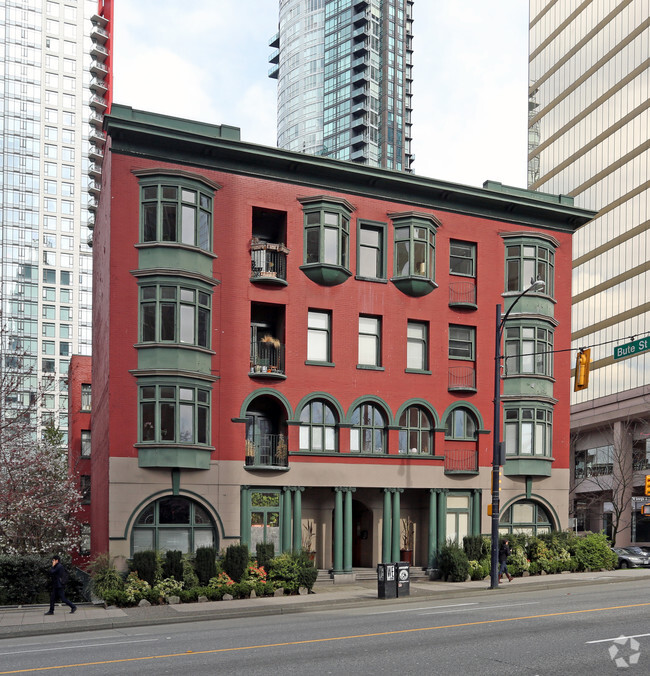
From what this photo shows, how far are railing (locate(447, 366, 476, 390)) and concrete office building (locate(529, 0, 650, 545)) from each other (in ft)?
98.4

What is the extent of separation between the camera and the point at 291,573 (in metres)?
31.3

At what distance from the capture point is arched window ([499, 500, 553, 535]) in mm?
39125

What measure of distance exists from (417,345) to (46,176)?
10655 cm

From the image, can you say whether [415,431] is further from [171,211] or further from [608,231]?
[608,231]

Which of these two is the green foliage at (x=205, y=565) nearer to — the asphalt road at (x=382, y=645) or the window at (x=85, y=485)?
the asphalt road at (x=382, y=645)

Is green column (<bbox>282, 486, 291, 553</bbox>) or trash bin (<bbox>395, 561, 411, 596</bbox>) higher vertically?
green column (<bbox>282, 486, 291, 553</bbox>)

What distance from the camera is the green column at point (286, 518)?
34.7m

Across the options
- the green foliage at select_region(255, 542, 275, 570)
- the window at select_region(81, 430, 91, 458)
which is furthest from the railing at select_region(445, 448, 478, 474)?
the window at select_region(81, 430, 91, 458)

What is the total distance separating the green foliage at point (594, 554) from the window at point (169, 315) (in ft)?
62.8

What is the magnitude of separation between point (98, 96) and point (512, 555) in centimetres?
10343

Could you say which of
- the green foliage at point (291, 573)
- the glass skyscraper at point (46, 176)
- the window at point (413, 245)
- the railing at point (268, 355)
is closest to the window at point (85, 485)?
the railing at point (268, 355)

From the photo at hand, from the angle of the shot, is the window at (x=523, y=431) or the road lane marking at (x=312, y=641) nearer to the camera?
the road lane marking at (x=312, y=641)

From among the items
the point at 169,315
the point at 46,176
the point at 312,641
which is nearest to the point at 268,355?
the point at 169,315

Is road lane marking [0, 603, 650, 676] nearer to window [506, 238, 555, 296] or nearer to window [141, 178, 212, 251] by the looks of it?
window [141, 178, 212, 251]
